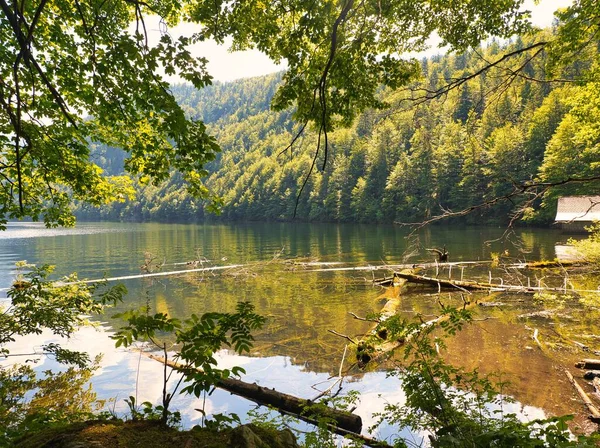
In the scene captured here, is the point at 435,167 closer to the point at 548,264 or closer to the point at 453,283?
the point at 548,264

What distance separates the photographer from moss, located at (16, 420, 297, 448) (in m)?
2.81

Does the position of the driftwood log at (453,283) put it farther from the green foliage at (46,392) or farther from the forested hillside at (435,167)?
the green foliage at (46,392)

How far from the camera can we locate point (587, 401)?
7418 millimetres

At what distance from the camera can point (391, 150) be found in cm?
9419

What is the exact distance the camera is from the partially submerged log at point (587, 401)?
6698mm

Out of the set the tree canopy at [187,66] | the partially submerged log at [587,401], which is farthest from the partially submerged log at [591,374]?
the tree canopy at [187,66]

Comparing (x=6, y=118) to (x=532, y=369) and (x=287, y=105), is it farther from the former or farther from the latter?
(x=532, y=369)

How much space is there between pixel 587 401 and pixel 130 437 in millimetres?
8594

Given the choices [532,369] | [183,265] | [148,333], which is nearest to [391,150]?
[183,265]

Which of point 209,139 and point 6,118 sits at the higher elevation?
point 6,118

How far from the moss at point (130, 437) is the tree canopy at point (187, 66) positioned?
3037mm

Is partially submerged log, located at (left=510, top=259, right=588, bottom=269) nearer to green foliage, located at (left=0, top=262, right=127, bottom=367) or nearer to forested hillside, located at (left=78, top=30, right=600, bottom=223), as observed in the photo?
forested hillside, located at (left=78, top=30, right=600, bottom=223)

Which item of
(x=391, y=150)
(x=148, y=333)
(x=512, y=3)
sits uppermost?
(x=391, y=150)

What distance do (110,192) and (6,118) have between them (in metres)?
2.68
